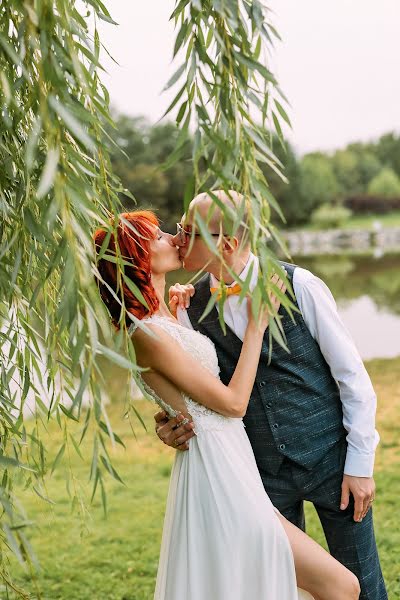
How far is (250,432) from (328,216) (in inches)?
2231

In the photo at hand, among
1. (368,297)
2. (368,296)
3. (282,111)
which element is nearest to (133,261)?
(282,111)

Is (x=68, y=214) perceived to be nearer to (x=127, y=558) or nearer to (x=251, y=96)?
(x=251, y=96)

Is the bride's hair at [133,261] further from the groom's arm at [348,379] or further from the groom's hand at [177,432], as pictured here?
the groom's arm at [348,379]

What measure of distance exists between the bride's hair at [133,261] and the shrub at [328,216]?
56135 mm

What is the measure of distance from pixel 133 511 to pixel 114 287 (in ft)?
10.5

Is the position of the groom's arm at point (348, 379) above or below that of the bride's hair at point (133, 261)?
below

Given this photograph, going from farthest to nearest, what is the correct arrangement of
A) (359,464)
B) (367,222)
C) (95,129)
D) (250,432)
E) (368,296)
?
(367,222)
(368,296)
(250,432)
(359,464)
(95,129)

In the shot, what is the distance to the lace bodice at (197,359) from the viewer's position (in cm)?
247

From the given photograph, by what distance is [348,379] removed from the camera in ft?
8.09

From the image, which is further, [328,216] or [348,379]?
[328,216]

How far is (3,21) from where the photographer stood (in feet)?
6.73

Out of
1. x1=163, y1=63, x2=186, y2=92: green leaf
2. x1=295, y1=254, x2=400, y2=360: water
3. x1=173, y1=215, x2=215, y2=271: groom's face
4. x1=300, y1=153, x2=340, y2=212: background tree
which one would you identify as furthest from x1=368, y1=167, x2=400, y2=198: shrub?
x1=163, y1=63, x2=186, y2=92: green leaf

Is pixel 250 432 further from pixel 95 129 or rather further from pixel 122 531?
pixel 122 531

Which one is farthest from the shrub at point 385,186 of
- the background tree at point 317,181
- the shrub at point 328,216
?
the shrub at point 328,216
